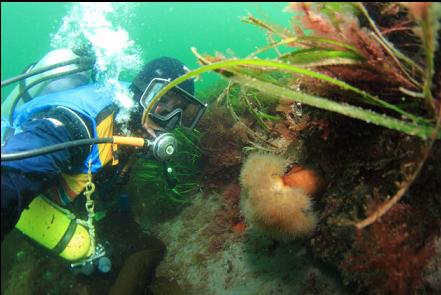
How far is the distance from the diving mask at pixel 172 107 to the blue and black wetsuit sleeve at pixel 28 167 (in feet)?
3.46

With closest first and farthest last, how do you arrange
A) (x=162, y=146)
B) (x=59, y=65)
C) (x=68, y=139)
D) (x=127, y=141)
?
1. (x=68, y=139)
2. (x=127, y=141)
3. (x=162, y=146)
4. (x=59, y=65)

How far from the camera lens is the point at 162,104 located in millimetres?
3887

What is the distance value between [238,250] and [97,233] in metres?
2.37

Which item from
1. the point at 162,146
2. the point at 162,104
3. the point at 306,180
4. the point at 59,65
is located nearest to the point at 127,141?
the point at 162,146

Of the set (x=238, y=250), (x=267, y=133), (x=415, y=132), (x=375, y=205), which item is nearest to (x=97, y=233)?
A: (x=238, y=250)

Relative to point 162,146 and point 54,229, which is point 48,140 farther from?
point 54,229

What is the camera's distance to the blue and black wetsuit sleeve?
234cm

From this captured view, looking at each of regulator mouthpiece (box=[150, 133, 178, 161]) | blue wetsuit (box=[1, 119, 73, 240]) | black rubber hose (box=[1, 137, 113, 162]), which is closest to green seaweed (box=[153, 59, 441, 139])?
black rubber hose (box=[1, 137, 113, 162])

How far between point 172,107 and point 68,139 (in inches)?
54.1

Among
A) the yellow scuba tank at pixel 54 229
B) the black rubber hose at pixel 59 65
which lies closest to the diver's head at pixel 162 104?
the black rubber hose at pixel 59 65

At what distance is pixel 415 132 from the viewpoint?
1.44 metres

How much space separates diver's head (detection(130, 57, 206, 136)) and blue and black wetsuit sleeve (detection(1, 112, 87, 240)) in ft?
3.27

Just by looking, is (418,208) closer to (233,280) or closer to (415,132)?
(415,132)

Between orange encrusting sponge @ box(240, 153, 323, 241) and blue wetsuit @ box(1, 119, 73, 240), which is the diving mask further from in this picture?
orange encrusting sponge @ box(240, 153, 323, 241)
